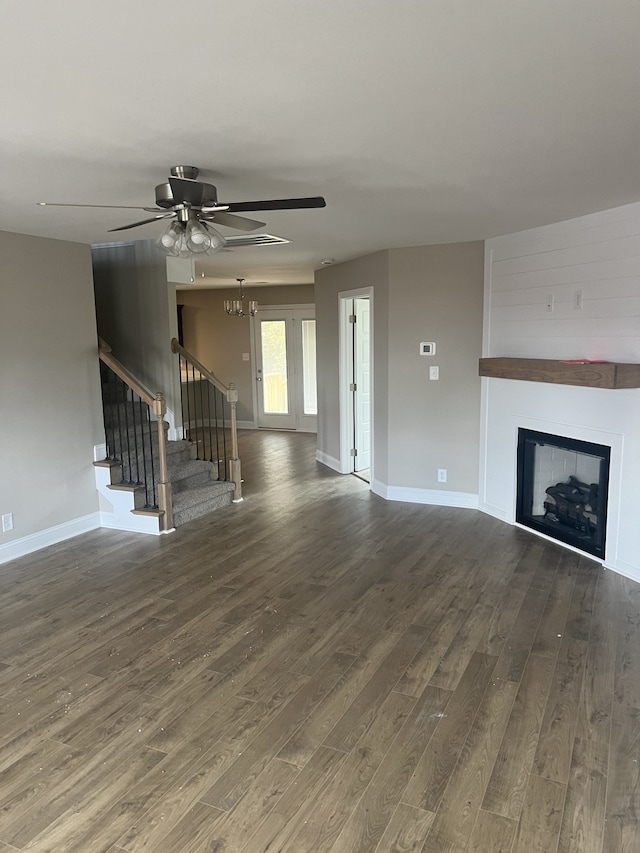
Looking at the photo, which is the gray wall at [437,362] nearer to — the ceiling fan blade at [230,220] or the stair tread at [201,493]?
the stair tread at [201,493]

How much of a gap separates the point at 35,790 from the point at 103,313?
4985 mm

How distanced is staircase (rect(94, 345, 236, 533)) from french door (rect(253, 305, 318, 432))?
12.9 ft

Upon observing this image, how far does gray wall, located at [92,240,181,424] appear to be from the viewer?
587cm

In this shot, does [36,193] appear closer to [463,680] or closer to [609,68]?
[609,68]

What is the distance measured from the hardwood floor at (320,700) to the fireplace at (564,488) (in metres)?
0.22

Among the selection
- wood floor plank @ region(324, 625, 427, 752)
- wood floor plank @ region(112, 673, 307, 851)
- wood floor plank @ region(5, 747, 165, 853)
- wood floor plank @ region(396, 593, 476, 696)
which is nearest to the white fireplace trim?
wood floor plank @ region(396, 593, 476, 696)

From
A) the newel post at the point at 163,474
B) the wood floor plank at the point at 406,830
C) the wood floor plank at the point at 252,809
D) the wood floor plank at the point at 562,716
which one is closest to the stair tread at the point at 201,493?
the newel post at the point at 163,474

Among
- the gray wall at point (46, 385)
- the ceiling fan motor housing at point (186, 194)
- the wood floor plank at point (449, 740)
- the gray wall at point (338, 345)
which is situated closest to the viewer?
the wood floor plank at point (449, 740)

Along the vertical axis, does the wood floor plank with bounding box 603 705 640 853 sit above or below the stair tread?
below

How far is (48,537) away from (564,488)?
13.9 feet

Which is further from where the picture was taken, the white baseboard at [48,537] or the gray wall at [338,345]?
the gray wall at [338,345]

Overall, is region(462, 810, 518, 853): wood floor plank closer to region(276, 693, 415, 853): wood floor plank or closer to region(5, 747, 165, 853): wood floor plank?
region(276, 693, 415, 853): wood floor plank

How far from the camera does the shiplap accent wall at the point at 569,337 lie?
13.1 feet

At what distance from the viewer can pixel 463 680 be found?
2.84 meters
